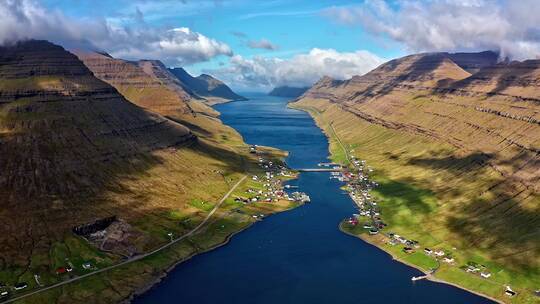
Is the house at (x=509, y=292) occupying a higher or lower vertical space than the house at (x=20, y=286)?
higher

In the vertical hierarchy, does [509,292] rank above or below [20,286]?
above

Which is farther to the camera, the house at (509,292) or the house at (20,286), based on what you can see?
the house at (509,292)

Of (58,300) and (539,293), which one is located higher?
(539,293)

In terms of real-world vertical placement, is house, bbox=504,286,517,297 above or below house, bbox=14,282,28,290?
above

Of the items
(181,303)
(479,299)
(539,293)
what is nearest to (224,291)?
(181,303)

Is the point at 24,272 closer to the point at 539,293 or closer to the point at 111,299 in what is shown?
the point at 111,299

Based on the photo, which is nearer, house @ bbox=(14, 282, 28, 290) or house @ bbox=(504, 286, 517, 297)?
house @ bbox=(14, 282, 28, 290)

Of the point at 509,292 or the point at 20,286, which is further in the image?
the point at 509,292

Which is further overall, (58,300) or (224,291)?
(224,291)

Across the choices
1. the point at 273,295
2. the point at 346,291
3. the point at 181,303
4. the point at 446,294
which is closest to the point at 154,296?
the point at 181,303

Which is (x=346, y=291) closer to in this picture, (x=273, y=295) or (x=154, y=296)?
(x=273, y=295)
